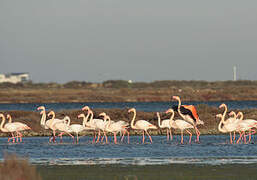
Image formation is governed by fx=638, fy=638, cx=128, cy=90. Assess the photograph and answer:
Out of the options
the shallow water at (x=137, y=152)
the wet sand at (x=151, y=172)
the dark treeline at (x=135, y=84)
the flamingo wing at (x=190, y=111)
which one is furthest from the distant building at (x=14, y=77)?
the wet sand at (x=151, y=172)

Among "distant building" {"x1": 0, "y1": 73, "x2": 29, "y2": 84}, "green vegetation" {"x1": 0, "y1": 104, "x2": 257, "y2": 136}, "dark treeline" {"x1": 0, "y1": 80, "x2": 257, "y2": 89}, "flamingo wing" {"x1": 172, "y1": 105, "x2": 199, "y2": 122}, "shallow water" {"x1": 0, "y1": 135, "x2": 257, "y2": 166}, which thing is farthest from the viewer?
"distant building" {"x1": 0, "y1": 73, "x2": 29, "y2": 84}

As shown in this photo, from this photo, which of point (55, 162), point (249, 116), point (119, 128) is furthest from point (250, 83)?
point (55, 162)

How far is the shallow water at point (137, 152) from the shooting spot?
2052 centimetres

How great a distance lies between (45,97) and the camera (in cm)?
9175

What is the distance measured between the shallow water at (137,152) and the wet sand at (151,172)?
1.05 m

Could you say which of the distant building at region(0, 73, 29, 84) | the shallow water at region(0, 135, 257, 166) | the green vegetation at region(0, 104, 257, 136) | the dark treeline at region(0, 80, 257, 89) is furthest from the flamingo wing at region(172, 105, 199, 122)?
the distant building at region(0, 73, 29, 84)

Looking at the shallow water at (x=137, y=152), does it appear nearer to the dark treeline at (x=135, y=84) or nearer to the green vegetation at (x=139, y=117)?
the green vegetation at (x=139, y=117)

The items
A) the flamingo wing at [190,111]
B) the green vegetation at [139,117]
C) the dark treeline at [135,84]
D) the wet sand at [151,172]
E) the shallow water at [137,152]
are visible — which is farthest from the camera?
the dark treeline at [135,84]

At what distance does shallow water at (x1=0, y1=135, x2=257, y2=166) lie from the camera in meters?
20.5

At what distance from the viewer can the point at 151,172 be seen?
17.6 meters

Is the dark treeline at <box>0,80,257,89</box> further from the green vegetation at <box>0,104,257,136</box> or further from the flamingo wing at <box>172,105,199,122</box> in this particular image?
the flamingo wing at <box>172,105,199,122</box>

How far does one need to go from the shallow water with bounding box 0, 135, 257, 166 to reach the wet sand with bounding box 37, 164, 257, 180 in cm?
105

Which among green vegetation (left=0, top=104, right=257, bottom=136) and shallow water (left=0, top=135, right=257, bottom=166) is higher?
green vegetation (left=0, top=104, right=257, bottom=136)

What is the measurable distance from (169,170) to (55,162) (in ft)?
14.2
